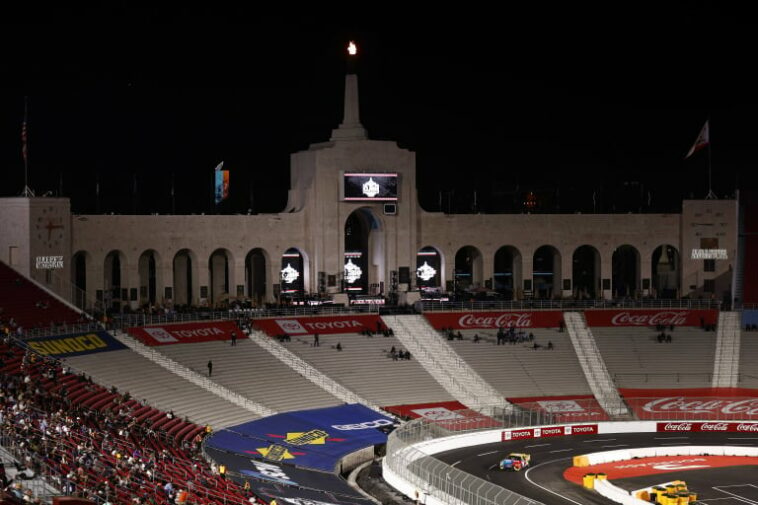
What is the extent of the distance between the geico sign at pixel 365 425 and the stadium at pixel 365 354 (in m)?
0.24

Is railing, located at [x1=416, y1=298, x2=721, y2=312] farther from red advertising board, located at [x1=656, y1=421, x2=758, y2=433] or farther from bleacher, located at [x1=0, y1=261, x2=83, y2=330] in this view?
bleacher, located at [x1=0, y1=261, x2=83, y2=330]

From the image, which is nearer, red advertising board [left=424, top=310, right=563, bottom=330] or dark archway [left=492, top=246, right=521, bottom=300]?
red advertising board [left=424, top=310, right=563, bottom=330]

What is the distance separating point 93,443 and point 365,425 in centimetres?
2329

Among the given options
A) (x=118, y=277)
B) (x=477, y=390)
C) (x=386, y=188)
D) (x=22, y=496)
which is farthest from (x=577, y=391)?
(x=22, y=496)

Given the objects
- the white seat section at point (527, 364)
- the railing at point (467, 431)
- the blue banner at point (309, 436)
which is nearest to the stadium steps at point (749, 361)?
the railing at point (467, 431)

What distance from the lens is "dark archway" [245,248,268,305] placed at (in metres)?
98.9

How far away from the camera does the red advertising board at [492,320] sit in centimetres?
8869

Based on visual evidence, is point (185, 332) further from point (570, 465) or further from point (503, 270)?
point (503, 270)

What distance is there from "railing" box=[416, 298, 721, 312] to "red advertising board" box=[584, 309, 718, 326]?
89cm

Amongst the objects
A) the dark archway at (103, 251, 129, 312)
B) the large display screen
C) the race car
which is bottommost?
the race car

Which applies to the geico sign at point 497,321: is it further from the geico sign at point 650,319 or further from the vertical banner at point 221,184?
the vertical banner at point 221,184

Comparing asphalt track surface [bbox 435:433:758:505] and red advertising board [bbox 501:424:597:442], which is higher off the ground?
red advertising board [bbox 501:424:597:442]

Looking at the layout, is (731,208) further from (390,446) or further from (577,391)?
(390,446)

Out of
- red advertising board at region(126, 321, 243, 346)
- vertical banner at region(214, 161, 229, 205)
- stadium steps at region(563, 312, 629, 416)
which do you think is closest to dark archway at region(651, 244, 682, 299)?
stadium steps at region(563, 312, 629, 416)
